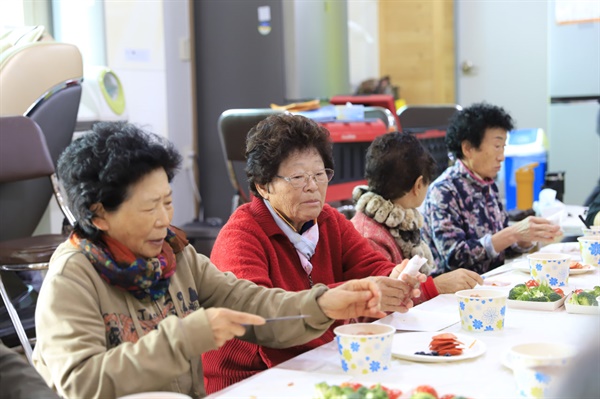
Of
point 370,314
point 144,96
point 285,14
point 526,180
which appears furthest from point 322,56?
point 370,314

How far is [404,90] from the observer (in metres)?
6.89

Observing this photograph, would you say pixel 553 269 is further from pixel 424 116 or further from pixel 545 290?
pixel 424 116

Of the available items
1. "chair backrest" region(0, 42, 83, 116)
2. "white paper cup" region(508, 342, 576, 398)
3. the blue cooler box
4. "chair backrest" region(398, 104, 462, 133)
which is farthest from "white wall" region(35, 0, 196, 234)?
"white paper cup" region(508, 342, 576, 398)

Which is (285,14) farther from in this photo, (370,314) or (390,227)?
(370,314)

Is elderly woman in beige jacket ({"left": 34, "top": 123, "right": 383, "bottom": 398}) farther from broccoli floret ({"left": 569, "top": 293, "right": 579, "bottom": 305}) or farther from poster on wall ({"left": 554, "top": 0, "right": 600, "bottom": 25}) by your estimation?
poster on wall ({"left": 554, "top": 0, "right": 600, "bottom": 25})

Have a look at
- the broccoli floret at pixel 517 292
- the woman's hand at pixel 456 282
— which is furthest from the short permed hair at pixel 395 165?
the broccoli floret at pixel 517 292

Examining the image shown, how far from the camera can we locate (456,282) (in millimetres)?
2121

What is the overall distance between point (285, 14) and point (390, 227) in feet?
10.8

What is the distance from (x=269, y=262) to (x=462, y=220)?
1286 mm

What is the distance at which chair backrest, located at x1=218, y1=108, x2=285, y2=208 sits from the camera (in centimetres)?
413

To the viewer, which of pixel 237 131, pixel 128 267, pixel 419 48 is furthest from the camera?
pixel 419 48

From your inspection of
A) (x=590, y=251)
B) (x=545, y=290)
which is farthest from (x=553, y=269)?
(x=590, y=251)

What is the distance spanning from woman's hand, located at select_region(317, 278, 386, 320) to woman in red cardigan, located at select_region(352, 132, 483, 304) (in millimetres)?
857

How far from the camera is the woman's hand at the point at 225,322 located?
1344 mm
